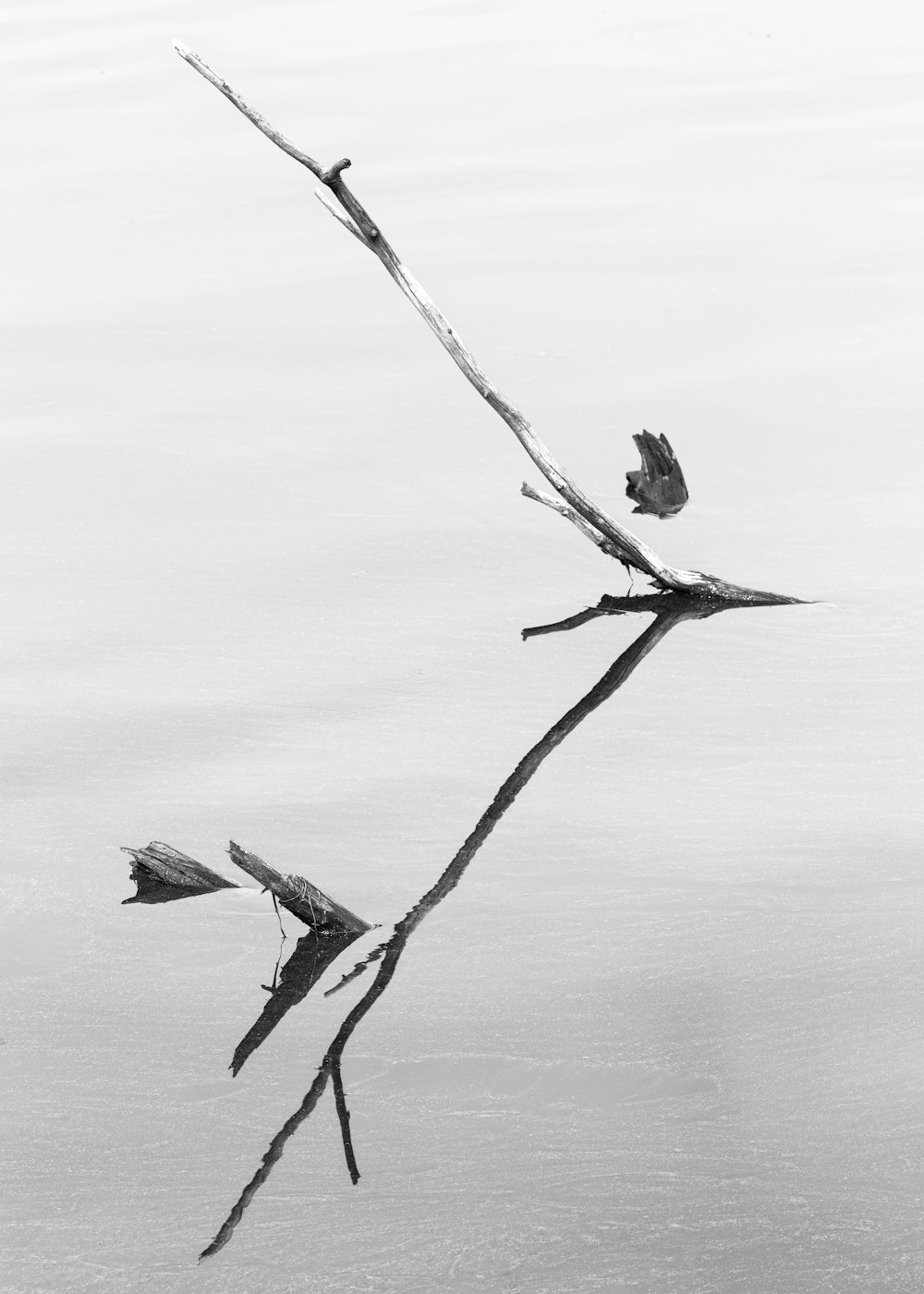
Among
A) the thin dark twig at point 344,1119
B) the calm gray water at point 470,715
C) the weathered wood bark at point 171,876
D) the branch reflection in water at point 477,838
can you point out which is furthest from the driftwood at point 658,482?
the thin dark twig at point 344,1119

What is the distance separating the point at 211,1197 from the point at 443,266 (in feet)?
17.2

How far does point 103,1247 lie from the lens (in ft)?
8.42

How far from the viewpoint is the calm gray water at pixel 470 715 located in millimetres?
2678

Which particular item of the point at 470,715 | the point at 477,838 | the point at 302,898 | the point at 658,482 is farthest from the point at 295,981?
the point at 658,482

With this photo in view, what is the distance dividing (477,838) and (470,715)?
1.83 feet

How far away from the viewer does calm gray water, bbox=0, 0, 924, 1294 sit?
2.68 meters

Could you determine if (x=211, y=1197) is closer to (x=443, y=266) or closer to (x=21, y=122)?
(x=443, y=266)

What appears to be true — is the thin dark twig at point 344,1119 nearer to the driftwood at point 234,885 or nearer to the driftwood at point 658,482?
the driftwood at point 234,885

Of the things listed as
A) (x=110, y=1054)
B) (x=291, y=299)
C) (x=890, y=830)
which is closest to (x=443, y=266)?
(x=291, y=299)

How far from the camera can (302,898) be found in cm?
327

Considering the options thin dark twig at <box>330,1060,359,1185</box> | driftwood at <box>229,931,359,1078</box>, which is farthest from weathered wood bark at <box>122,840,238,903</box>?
thin dark twig at <box>330,1060,359,1185</box>

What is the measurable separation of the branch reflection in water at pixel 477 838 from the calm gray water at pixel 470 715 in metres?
0.03

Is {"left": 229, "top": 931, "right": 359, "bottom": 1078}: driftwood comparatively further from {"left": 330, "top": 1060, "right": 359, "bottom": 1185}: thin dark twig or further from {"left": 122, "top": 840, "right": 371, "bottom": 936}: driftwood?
{"left": 330, "top": 1060, "right": 359, "bottom": 1185}: thin dark twig

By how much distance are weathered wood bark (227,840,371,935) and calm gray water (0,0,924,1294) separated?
86 millimetres
